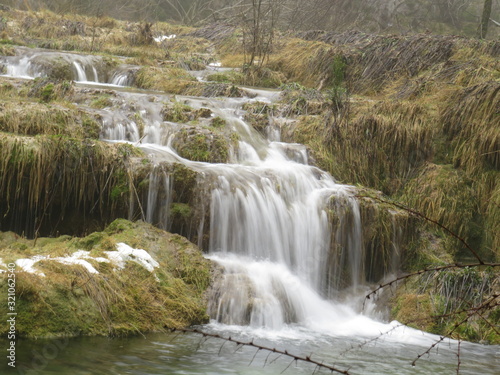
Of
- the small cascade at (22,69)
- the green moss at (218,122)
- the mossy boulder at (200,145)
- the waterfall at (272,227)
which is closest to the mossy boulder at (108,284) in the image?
the waterfall at (272,227)

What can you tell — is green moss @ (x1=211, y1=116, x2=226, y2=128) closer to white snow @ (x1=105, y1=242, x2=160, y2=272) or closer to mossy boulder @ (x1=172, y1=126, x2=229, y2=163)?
mossy boulder @ (x1=172, y1=126, x2=229, y2=163)

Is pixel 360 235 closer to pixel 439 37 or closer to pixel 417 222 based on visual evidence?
pixel 417 222

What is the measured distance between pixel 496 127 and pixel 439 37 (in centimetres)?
509

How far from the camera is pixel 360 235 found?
8.16 metres

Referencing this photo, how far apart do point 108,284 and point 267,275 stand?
6.96 feet

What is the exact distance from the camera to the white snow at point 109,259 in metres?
5.20

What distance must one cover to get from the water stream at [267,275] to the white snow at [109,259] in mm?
730

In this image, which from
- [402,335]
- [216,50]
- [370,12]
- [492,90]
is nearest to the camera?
[402,335]

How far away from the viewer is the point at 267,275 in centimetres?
694

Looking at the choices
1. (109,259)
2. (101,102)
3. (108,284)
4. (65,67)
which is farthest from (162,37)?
(108,284)

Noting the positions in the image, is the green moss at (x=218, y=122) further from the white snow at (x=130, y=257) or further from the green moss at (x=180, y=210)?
the white snow at (x=130, y=257)

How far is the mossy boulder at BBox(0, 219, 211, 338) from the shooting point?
4.89 metres

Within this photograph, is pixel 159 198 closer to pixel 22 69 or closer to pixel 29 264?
pixel 29 264

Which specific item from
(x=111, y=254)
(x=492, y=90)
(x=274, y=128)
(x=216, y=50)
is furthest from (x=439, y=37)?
(x=111, y=254)
